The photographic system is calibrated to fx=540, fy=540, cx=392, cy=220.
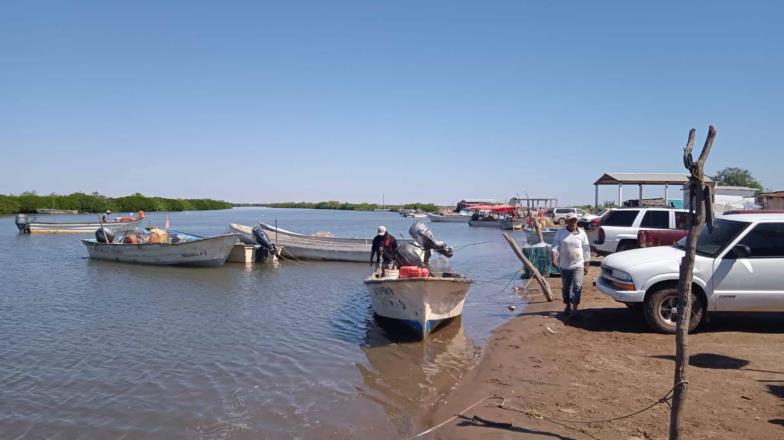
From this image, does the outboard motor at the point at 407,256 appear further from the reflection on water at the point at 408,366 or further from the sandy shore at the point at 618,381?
the sandy shore at the point at 618,381

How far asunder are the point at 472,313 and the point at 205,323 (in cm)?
630

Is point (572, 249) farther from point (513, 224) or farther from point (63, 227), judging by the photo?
point (63, 227)

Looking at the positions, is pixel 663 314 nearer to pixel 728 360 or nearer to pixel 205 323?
pixel 728 360

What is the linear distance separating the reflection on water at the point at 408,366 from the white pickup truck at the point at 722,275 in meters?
2.94

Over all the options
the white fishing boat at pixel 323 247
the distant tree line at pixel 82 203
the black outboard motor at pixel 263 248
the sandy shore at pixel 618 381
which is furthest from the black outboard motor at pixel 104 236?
the distant tree line at pixel 82 203

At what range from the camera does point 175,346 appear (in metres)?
10.4

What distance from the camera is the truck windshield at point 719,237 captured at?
342 inches

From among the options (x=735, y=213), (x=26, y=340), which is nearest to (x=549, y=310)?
(x=735, y=213)

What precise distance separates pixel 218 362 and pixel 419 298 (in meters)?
3.68

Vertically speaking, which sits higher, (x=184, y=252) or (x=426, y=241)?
(x=426, y=241)

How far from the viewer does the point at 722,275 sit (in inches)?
334

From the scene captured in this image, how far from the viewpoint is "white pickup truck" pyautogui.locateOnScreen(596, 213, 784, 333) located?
841 centimetres

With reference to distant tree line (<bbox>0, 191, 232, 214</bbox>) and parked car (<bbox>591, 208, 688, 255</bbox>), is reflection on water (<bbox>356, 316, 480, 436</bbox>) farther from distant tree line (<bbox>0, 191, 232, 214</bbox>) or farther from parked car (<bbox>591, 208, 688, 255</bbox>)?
distant tree line (<bbox>0, 191, 232, 214</bbox>)

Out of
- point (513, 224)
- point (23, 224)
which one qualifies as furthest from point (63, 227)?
point (513, 224)
